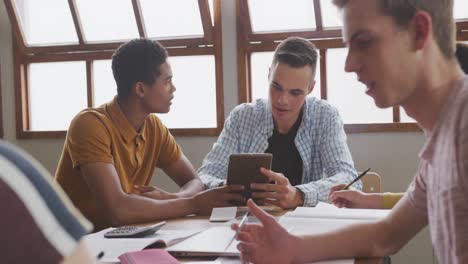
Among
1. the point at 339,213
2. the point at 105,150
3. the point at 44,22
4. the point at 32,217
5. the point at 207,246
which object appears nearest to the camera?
the point at 32,217

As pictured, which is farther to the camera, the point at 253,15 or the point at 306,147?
the point at 253,15

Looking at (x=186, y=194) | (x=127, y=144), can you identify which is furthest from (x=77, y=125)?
(x=186, y=194)

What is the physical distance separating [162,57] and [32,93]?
97.7 inches

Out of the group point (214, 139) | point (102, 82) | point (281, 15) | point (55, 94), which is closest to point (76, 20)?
point (102, 82)

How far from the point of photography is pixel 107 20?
4270mm

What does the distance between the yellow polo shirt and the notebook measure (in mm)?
733

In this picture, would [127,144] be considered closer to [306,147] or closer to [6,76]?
[306,147]

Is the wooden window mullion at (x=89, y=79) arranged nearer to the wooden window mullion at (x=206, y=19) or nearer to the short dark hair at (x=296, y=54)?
the wooden window mullion at (x=206, y=19)

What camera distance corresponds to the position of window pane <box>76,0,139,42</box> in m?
4.20

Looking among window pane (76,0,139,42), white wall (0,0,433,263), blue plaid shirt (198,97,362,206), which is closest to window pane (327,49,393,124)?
white wall (0,0,433,263)

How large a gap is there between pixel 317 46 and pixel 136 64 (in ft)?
5.78

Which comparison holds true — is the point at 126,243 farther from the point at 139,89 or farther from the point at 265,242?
the point at 139,89

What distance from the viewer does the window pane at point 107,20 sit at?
420 cm

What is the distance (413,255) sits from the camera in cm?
357
